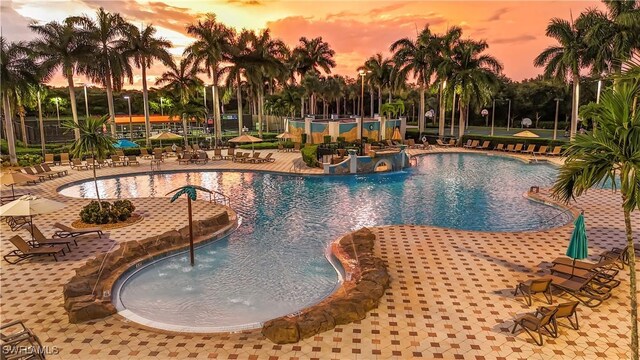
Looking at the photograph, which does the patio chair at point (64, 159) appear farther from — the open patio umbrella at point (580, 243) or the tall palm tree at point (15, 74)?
the open patio umbrella at point (580, 243)

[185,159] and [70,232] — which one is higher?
[185,159]

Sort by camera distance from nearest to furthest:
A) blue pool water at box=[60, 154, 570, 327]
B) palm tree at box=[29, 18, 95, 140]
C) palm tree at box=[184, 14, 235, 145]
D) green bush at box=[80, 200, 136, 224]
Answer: blue pool water at box=[60, 154, 570, 327] → green bush at box=[80, 200, 136, 224] → palm tree at box=[29, 18, 95, 140] → palm tree at box=[184, 14, 235, 145]

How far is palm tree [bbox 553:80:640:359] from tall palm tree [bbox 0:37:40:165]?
1358 inches

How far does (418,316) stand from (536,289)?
3039 millimetres

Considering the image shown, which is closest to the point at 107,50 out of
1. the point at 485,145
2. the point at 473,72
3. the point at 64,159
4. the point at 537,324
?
the point at 64,159

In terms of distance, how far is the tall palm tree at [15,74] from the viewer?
29.4 meters

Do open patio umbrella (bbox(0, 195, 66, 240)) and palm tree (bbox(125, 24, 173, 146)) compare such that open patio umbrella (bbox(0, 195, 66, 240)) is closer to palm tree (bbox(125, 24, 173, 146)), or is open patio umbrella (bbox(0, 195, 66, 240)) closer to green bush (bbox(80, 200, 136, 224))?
green bush (bbox(80, 200, 136, 224))

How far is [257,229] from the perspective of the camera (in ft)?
55.7

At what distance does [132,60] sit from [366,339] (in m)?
36.0

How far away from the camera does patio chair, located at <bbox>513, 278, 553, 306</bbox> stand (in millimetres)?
10148

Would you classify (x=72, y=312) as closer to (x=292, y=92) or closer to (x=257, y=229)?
(x=257, y=229)

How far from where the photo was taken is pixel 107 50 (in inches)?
1394

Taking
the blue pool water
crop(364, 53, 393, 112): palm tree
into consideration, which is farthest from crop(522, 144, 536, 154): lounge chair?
crop(364, 53, 393, 112): palm tree

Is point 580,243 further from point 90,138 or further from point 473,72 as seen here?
point 473,72
